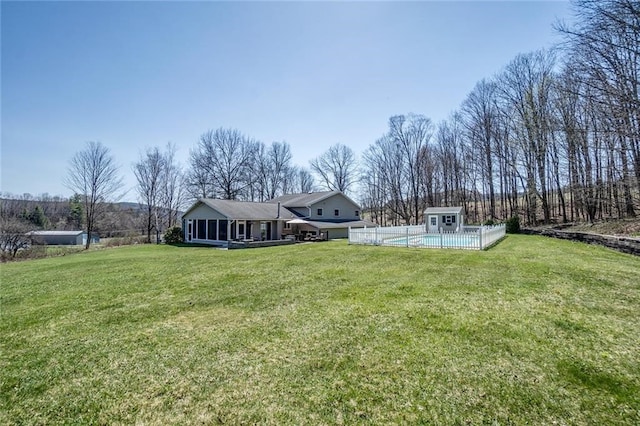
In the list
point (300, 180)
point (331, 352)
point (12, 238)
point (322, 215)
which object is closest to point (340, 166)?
point (300, 180)

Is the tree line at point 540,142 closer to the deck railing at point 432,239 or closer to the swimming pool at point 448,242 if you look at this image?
the deck railing at point 432,239

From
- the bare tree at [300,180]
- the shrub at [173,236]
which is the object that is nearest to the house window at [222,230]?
the shrub at [173,236]

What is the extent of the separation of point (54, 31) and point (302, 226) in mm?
17881

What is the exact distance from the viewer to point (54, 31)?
922cm

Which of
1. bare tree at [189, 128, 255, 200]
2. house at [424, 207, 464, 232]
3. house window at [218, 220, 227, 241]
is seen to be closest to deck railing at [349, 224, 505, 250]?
house at [424, 207, 464, 232]

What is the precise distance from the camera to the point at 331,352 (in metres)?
3.86

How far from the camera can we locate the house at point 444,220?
24.0m

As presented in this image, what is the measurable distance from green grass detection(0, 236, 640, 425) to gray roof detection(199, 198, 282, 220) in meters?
13.2

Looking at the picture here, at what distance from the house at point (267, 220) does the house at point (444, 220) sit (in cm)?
606

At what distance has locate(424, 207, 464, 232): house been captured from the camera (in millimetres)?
23953

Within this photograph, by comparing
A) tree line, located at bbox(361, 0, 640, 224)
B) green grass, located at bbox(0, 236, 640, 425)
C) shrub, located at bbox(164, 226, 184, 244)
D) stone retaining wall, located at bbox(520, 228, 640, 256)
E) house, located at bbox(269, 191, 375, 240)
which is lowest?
green grass, located at bbox(0, 236, 640, 425)

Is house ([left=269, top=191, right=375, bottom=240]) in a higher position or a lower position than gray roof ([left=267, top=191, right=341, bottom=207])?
lower

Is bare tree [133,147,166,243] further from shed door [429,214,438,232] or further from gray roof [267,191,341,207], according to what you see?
shed door [429,214,438,232]

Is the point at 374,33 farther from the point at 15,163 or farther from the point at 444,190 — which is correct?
the point at 444,190
